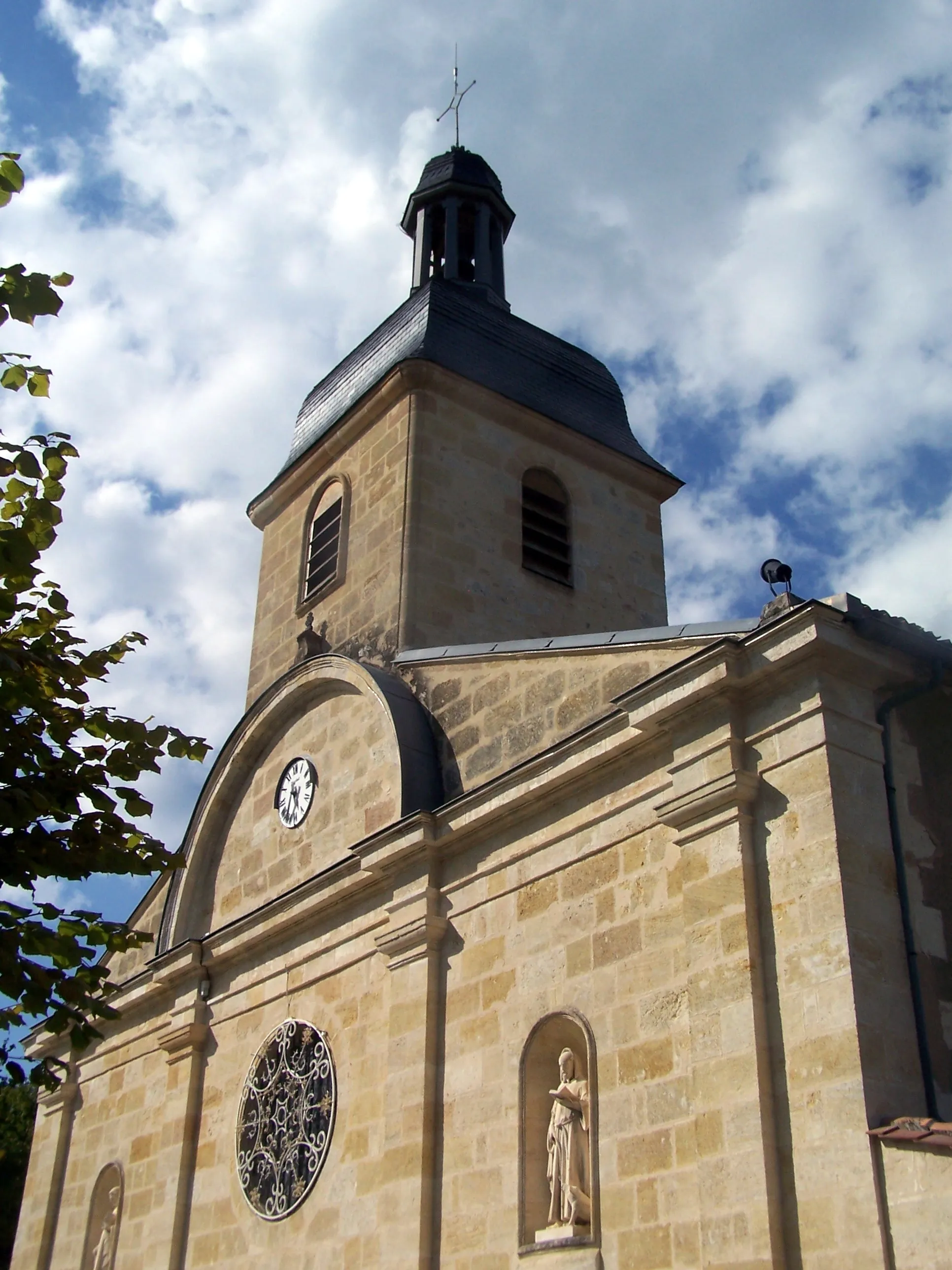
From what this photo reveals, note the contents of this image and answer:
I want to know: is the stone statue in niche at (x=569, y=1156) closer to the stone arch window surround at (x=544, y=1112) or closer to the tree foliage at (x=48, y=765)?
the stone arch window surround at (x=544, y=1112)

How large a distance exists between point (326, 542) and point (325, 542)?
0.06 metres

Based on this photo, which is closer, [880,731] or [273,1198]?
[880,731]

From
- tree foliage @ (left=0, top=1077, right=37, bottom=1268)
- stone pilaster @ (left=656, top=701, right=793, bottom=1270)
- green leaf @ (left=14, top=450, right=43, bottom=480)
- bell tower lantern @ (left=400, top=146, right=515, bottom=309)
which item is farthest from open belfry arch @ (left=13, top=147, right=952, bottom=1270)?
tree foliage @ (left=0, top=1077, right=37, bottom=1268)

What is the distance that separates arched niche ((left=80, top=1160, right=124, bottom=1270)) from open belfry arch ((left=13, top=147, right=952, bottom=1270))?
4cm

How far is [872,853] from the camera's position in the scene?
792 centimetres

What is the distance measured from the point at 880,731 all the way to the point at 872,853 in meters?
0.84

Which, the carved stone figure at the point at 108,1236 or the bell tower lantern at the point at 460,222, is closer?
the carved stone figure at the point at 108,1236

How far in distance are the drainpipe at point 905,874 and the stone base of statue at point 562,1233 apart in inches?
89.9

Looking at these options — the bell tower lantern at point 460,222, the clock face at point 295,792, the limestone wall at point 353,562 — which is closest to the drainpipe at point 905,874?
the limestone wall at point 353,562

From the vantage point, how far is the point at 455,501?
1465 cm

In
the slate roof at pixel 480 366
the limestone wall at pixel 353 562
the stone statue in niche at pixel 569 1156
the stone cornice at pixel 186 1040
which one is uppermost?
the slate roof at pixel 480 366

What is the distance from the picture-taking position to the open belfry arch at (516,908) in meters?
7.61

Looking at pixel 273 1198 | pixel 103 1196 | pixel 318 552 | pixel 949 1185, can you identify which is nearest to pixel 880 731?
pixel 949 1185

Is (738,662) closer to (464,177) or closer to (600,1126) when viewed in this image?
(600,1126)
